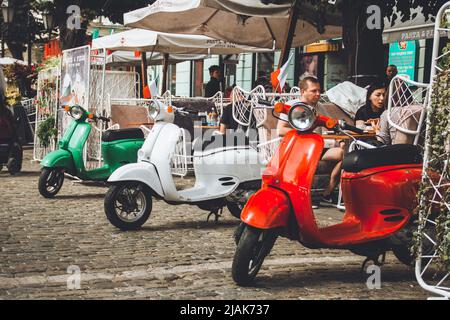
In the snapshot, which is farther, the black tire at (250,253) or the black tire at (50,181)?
the black tire at (50,181)

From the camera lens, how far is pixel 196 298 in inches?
191

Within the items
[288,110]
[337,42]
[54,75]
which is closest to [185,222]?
[288,110]

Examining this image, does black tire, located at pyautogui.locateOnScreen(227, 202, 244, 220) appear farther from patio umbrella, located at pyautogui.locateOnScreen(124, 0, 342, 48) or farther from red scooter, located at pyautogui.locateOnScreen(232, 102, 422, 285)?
patio umbrella, located at pyautogui.locateOnScreen(124, 0, 342, 48)

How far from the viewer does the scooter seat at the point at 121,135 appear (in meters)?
10.0

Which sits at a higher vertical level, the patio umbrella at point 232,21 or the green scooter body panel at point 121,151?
the patio umbrella at point 232,21

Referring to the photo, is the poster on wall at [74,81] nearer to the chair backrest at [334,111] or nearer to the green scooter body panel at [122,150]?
the green scooter body panel at [122,150]

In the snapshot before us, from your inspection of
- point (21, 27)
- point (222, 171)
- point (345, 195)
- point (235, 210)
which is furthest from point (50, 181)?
point (21, 27)

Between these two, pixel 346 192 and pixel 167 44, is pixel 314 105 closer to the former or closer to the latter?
pixel 346 192

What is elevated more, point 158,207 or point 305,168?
point 305,168

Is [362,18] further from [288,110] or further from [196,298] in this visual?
[196,298]

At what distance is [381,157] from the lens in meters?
5.46

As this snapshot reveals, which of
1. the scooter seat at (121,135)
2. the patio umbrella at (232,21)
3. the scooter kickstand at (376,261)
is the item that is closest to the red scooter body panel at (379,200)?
the scooter kickstand at (376,261)

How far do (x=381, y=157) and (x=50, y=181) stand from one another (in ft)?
18.8

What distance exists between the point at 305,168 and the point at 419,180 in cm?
80
